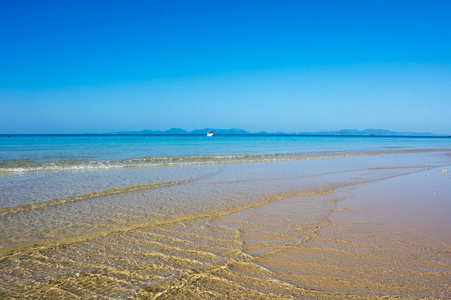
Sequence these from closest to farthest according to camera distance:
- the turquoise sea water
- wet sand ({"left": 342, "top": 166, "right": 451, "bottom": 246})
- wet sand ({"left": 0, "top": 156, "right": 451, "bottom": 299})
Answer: wet sand ({"left": 0, "top": 156, "right": 451, "bottom": 299}) < wet sand ({"left": 342, "top": 166, "right": 451, "bottom": 246}) < the turquoise sea water

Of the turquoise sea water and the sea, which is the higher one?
the turquoise sea water

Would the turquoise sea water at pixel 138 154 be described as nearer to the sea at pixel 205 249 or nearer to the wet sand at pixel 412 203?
the sea at pixel 205 249

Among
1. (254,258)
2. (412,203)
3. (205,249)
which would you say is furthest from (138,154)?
(254,258)

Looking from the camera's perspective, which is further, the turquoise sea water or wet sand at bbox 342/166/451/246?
the turquoise sea water

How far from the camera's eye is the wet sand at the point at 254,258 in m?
4.03

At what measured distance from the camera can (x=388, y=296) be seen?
391 cm

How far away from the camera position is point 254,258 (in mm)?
5109

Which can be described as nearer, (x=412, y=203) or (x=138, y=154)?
(x=412, y=203)

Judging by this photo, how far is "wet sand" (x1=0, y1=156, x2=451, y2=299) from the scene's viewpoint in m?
4.03

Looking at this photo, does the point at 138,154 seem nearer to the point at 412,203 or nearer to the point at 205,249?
the point at 412,203

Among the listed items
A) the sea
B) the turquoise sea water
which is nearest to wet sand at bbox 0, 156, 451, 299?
the sea

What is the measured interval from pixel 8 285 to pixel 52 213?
448cm

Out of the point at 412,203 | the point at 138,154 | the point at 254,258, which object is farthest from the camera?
the point at 138,154

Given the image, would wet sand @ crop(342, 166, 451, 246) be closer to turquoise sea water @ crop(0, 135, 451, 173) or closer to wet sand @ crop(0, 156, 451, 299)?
wet sand @ crop(0, 156, 451, 299)
